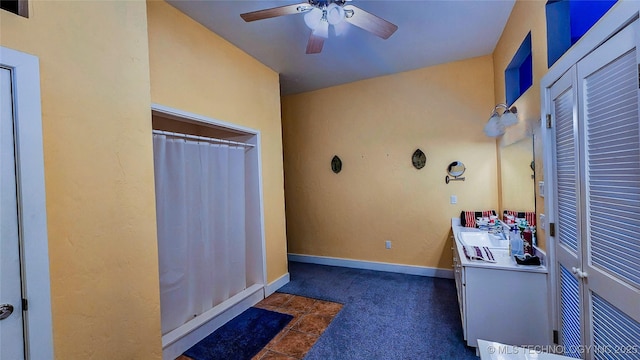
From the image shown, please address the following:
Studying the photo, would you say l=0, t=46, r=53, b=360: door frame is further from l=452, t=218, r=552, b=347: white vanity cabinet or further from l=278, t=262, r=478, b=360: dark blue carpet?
l=452, t=218, r=552, b=347: white vanity cabinet

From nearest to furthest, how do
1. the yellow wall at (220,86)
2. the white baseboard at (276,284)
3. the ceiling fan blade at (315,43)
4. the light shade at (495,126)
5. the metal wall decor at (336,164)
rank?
the ceiling fan blade at (315,43) < the yellow wall at (220,86) < the light shade at (495,126) < the white baseboard at (276,284) < the metal wall decor at (336,164)


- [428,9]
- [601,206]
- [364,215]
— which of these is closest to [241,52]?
[428,9]

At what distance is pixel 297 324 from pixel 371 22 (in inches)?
Result: 101

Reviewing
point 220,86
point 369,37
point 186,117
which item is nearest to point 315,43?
point 369,37

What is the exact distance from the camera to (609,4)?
128cm

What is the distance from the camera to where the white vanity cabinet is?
1.74 m

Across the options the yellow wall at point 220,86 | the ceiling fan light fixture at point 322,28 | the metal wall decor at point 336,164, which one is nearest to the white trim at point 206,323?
the yellow wall at point 220,86

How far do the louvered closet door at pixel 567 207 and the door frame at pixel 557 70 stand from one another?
0.13 feet

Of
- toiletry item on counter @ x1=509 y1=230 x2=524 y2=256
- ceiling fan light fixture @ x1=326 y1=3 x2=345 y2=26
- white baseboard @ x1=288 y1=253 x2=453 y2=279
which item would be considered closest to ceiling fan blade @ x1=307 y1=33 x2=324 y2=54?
ceiling fan light fixture @ x1=326 y1=3 x2=345 y2=26

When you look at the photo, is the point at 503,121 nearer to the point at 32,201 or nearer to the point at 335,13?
the point at 335,13

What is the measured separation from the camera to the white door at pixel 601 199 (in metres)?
0.95

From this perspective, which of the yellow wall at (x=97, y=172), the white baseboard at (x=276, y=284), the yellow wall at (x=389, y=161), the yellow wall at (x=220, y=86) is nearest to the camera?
the yellow wall at (x=97, y=172)

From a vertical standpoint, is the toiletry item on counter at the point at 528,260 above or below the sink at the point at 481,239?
above

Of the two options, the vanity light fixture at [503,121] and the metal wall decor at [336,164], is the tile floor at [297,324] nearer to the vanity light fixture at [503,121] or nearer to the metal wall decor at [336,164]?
the metal wall decor at [336,164]
